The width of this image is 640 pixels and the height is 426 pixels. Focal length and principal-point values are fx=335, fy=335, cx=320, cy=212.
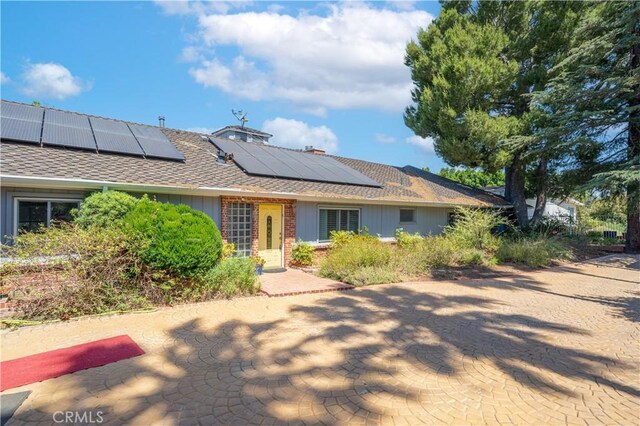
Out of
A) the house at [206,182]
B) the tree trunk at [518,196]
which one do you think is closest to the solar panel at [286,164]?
the house at [206,182]

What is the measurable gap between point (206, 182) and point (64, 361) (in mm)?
6115

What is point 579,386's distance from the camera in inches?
148

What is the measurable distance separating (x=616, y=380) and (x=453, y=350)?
1784 millimetres

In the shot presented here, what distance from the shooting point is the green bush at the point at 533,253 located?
503 inches

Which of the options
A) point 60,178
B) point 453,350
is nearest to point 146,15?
point 60,178

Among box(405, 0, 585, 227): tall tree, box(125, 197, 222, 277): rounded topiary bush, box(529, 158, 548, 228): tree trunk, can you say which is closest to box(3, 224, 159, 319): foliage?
box(125, 197, 222, 277): rounded topiary bush

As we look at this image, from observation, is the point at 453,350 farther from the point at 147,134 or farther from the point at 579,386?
the point at 147,134

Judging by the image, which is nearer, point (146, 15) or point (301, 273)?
point (146, 15)

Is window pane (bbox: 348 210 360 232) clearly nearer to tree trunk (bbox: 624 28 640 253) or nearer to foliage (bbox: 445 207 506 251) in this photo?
foliage (bbox: 445 207 506 251)

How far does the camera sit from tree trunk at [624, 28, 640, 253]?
46.0 ft

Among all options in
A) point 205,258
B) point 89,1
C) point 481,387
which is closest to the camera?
point 481,387

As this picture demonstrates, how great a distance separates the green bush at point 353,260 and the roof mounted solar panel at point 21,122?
828cm

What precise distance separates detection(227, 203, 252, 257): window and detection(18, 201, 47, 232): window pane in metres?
4.35

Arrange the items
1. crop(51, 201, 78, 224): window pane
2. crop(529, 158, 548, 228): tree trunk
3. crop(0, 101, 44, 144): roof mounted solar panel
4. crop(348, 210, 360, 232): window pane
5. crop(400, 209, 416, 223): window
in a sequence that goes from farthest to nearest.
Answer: crop(529, 158, 548, 228): tree trunk → crop(400, 209, 416, 223): window → crop(348, 210, 360, 232): window pane → crop(0, 101, 44, 144): roof mounted solar panel → crop(51, 201, 78, 224): window pane
